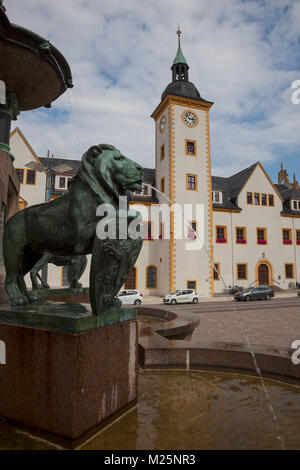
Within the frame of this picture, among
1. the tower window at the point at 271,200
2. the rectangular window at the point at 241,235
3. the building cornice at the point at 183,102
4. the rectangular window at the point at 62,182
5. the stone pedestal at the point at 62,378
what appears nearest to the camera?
the stone pedestal at the point at 62,378

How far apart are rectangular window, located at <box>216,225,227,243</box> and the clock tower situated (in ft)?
11.1

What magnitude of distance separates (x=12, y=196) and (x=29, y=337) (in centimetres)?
454

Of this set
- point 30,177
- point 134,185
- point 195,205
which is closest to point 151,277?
point 195,205

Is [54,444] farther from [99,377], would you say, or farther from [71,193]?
[71,193]

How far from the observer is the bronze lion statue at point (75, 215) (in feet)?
8.75

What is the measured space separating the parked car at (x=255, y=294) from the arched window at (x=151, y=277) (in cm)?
802

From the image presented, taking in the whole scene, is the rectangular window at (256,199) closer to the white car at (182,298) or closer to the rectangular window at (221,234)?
the rectangular window at (221,234)

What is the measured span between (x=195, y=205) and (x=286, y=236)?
551 inches

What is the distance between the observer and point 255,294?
25438 millimetres

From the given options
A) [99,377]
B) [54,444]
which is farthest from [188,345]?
[54,444]

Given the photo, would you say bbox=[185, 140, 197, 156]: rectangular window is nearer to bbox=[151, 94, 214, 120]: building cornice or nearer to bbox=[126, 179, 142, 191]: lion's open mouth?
bbox=[151, 94, 214, 120]: building cornice

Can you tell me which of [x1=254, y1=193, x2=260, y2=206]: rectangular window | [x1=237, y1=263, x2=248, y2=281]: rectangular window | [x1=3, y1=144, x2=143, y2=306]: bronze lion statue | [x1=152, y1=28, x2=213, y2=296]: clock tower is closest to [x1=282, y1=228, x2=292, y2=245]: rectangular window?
[x1=254, y1=193, x2=260, y2=206]: rectangular window

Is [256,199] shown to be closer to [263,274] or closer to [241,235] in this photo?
[241,235]

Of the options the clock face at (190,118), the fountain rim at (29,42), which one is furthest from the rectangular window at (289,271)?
the fountain rim at (29,42)
